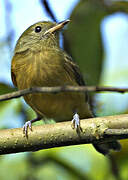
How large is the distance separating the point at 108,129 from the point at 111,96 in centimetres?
220

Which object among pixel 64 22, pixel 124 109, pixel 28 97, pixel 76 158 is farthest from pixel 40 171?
pixel 64 22

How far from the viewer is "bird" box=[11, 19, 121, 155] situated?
5.02 metres

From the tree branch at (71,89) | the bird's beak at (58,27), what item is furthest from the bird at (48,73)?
the tree branch at (71,89)

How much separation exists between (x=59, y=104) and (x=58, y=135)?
5.31 feet

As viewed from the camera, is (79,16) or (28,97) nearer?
(79,16)

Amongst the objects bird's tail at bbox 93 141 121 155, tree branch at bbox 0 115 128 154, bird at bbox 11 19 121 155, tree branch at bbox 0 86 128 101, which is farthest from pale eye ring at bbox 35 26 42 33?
tree branch at bbox 0 86 128 101

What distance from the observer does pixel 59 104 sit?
520cm

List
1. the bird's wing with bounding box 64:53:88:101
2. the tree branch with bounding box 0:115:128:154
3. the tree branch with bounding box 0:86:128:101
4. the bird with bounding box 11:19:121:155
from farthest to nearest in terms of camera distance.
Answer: the bird's wing with bounding box 64:53:88:101, the bird with bounding box 11:19:121:155, the tree branch with bounding box 0:115:128:154, the tree branch with bounding box 0:86:128:101

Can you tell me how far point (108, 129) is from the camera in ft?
11.2

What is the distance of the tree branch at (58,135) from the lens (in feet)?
11.6

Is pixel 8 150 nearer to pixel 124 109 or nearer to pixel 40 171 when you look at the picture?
pixel 40 171

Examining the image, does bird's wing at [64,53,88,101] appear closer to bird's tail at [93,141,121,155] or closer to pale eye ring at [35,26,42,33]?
pale eye ring at [35,26,42,33]

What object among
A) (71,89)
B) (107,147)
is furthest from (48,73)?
(71,89)

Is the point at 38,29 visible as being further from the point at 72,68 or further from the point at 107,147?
the point at 107,147
